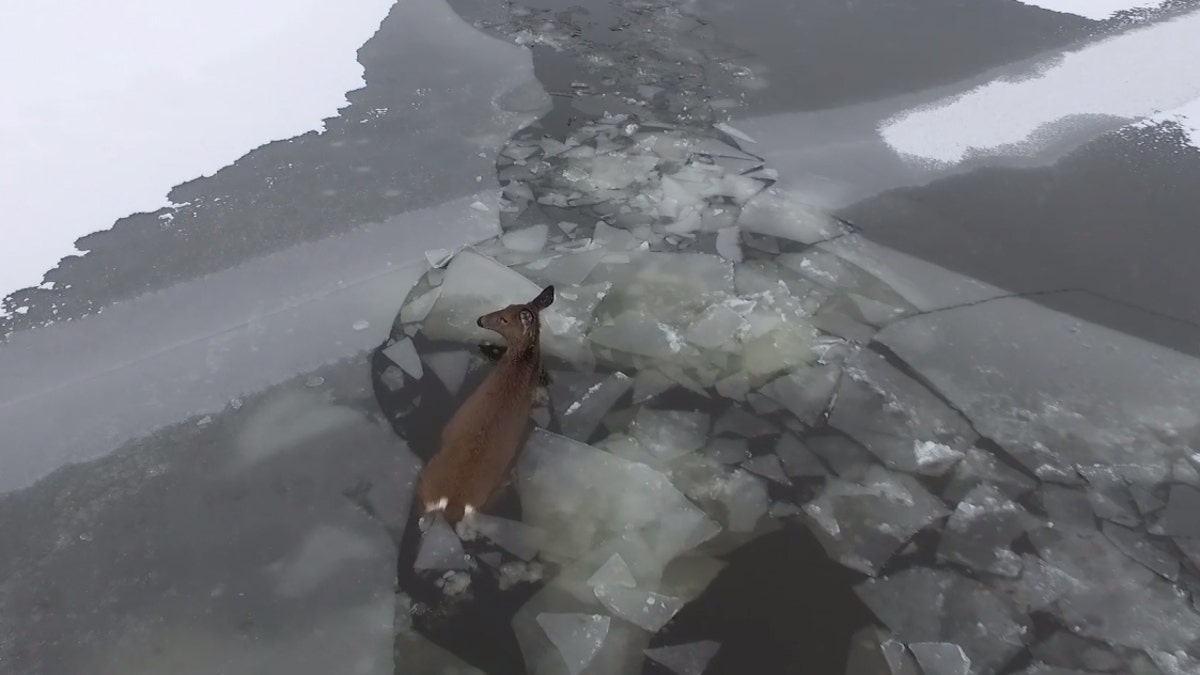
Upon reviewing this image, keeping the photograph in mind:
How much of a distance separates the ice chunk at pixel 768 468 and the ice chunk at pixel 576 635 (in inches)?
23.1

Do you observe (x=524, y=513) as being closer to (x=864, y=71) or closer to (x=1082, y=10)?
(x=864, y=71)

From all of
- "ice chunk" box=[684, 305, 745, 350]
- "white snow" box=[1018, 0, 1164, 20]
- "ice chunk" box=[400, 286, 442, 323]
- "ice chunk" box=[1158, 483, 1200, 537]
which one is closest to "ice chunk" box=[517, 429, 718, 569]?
"ice chunk" box=[684, 305, 745, 350]

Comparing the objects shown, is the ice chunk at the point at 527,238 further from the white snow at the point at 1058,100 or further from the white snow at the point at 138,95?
the white snow at the point at 1058,100

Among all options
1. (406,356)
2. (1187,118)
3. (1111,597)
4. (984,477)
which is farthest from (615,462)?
(1187,118)

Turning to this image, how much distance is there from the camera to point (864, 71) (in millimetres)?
3971

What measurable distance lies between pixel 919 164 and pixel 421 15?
8.83ft

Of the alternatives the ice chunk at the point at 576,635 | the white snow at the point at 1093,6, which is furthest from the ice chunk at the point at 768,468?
the white snow at the point at 1093,6

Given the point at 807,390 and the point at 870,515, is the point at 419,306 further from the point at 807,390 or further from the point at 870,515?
the point at 870,515

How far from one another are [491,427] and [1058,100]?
129 inches

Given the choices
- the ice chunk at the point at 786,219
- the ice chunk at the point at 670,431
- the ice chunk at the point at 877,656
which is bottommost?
the ice chunk at the point at 877,656

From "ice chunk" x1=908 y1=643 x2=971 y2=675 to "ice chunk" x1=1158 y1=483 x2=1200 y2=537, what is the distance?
73 centimetres

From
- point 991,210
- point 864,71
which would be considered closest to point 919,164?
point 991,210

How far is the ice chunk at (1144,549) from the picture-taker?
197cm

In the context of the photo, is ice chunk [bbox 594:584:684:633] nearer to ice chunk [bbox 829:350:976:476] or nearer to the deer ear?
ice chunk [bbox 829:350:976:476]
